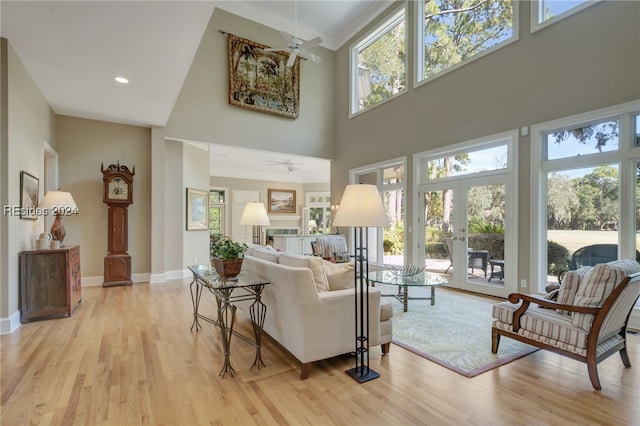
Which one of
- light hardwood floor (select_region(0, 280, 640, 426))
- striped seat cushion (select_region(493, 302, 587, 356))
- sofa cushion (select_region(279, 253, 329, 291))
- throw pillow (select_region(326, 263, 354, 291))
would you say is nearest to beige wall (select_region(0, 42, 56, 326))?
light hardwood floor (select_region(0, 280, 640, 426))

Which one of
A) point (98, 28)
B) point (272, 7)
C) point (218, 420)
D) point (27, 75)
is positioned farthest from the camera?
point (272, 7)

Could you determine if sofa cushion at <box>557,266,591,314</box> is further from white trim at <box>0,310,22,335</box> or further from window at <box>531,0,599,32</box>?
white trim at <box>0,310,22,335</box>

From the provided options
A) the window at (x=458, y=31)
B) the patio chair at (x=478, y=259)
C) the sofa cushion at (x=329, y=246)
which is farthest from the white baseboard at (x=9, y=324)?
the window at (x=458, y=31)

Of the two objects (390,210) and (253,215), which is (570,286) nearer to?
(253,215)

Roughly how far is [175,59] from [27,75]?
6.41 feet

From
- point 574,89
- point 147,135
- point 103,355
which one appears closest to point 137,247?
point 147,135

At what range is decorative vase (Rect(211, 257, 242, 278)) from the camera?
111 inches

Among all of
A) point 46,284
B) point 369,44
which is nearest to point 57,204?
point 46,284

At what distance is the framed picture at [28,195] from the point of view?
3.60 m

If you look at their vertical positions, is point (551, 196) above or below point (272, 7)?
below

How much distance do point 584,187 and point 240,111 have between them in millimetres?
6229

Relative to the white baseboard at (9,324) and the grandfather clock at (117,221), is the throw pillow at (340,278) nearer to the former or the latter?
the white baseboard at (9,324)

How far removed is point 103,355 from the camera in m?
2.71

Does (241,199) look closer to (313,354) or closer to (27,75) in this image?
(27,75)
